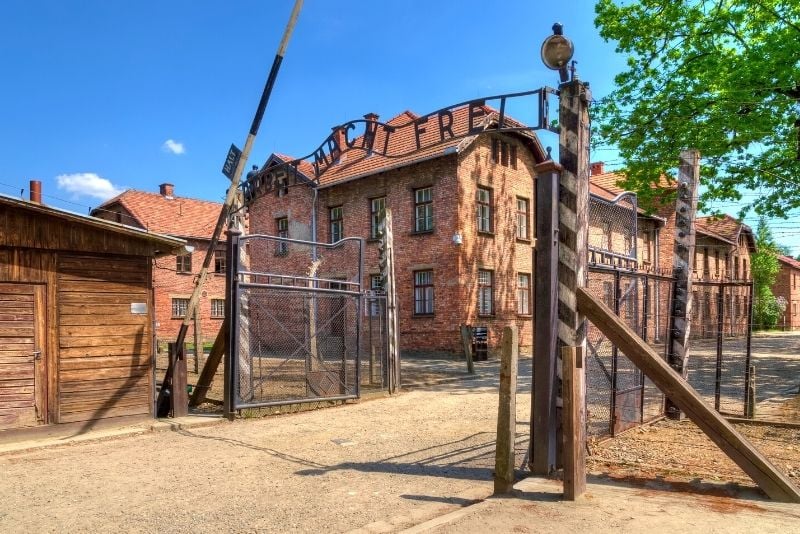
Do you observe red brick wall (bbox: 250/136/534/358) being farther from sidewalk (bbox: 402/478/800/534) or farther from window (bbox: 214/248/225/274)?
sidewalk (bbox: 402/478/800/534)

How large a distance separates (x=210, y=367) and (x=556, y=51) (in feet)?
24.4

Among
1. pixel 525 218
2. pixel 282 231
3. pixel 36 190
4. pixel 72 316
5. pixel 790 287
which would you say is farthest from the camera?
pixel 790 287

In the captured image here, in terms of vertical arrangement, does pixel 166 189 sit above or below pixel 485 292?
above

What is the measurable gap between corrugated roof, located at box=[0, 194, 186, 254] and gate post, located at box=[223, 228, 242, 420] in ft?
2.51

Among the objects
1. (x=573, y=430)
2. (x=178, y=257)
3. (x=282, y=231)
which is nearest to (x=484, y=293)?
(x=282, y=231)

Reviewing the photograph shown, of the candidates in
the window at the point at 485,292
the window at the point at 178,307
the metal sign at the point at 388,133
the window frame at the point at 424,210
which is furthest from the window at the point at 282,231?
the metal sign at the point at 388,133

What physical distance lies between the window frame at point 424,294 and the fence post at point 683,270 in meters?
13.3

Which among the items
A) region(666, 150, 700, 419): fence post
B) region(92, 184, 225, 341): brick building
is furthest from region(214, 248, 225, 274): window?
region(666, 150, 700, 419): fence post

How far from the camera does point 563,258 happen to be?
5941 millimetres

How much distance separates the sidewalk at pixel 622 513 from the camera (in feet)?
14.0

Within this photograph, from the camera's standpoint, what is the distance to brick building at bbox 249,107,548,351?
70.5 feet

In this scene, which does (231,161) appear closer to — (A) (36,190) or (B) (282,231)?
(A) (36,190)

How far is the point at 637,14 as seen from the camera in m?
18.7

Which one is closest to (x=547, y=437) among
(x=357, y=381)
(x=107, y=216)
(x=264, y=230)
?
(x=357, y=381)
